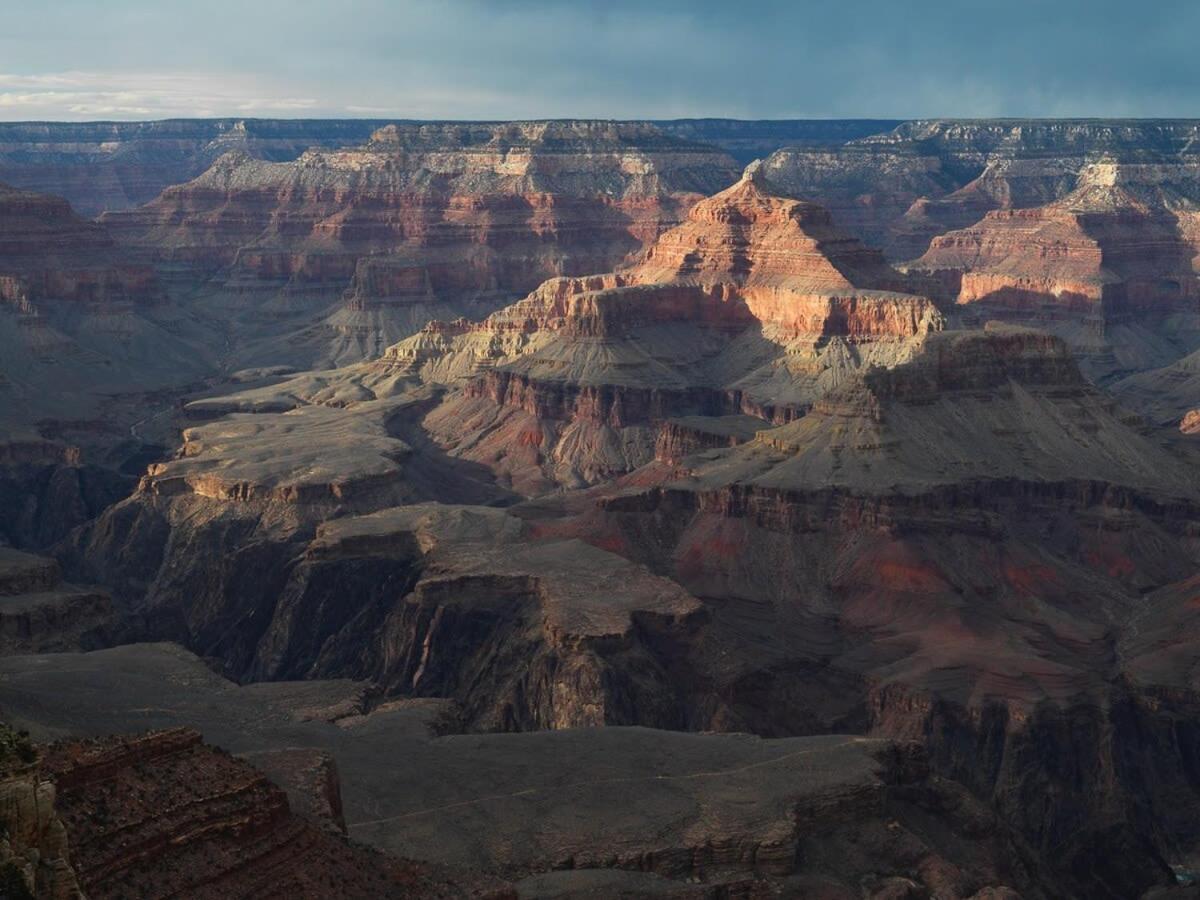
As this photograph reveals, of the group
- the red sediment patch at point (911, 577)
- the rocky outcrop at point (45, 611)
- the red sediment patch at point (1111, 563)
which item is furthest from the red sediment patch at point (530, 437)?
the rocky outcrop at point (45, 611)

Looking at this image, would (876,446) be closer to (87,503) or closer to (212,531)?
(212,531)

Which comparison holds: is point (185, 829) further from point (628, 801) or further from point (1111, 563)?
point (1111, 563)

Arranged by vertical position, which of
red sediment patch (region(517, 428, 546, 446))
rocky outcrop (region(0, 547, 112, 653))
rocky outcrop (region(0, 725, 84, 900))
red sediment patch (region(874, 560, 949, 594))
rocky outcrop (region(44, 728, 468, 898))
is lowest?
rocky outcrop (region(0, 547, 112, 653))

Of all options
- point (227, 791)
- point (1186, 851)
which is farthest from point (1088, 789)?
point (227, 791)

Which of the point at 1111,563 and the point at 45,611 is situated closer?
the point at 45,611

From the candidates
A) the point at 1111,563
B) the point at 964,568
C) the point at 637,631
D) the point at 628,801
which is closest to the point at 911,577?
the point at 964,568

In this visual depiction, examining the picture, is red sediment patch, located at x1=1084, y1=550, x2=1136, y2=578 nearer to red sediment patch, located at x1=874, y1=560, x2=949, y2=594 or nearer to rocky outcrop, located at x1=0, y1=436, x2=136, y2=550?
red sediment patch, located at x1=874, y1=560, x2=949, y2=594

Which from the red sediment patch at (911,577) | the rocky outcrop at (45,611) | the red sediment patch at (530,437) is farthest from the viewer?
the red sediment patch at (530,437)

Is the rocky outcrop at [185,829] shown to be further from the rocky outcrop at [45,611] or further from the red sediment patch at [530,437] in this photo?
the red sediment patch at [530,437]

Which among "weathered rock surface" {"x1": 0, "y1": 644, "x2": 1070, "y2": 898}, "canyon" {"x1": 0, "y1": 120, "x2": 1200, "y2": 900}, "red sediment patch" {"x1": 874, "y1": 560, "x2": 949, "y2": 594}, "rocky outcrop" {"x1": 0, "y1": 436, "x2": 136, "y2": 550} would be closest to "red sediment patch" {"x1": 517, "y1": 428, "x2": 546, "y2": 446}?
"canyon" {"x1": 0, "y1": 120, "x2": 1200, "y2": 900}
